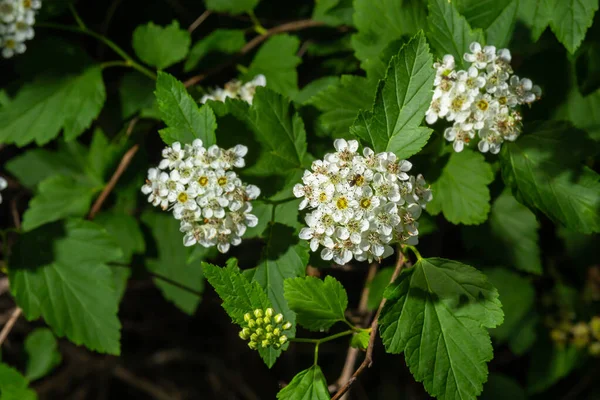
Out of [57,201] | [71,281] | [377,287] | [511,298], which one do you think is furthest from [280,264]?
[511,298]

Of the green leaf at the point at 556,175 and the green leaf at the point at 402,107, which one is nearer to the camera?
the green leaf at the point at 402,107

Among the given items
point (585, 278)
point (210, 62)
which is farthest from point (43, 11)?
point (585, 278)

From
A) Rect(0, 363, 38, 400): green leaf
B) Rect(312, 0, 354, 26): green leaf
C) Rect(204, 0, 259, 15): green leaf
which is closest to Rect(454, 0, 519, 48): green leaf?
Rect(312, 0, 354, 26): green leaf

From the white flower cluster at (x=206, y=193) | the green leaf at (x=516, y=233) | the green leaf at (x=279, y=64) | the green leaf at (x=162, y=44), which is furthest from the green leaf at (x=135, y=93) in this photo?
the green leaf at (x=516, y=233)

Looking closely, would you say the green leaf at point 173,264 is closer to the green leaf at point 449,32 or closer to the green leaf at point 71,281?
the green leaf at point 71,281

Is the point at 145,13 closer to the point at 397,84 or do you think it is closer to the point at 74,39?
the point at 74,39
